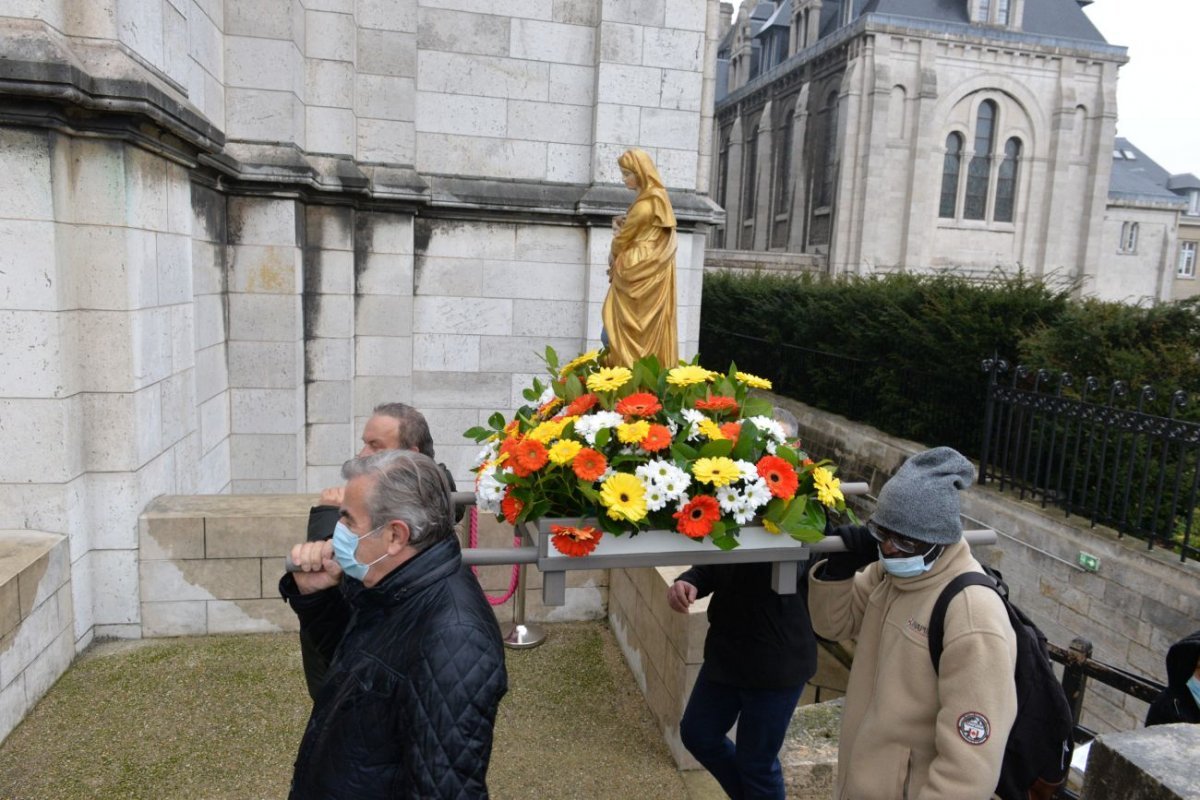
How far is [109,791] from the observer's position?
358 cm

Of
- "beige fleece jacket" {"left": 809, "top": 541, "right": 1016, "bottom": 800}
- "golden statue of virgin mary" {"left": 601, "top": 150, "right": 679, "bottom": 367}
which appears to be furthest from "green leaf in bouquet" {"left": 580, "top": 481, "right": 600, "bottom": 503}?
"golden statue of virgin mary" {"left": 601, "top": 150, "right": 679, "bottom": 367}

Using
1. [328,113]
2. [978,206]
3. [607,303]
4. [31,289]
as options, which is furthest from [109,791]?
[978,206]

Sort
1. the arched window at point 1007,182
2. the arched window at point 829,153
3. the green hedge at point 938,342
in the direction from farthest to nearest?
1. the arched window at point 1007,182
2. the arched window at point 829,153
3. the green hedge at point 938,342

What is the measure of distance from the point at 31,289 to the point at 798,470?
3.77 meters

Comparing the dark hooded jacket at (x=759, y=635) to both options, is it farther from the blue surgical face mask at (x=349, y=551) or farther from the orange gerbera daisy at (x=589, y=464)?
the blue surgical face mask at (x=349, y=551)

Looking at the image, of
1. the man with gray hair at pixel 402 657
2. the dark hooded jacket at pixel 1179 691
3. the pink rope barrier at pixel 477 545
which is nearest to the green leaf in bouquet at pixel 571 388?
A: the man with gray hair at pixel 402 657

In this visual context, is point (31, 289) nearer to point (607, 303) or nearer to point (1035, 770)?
point (607, 303)

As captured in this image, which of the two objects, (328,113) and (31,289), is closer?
(31,289)

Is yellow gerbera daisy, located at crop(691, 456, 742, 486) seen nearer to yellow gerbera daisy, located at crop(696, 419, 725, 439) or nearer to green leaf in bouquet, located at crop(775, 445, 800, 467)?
yellow gerbera daisy, located at crop(696, 419, 725, 439)

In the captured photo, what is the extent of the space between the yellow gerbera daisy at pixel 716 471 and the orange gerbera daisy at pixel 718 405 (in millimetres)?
351

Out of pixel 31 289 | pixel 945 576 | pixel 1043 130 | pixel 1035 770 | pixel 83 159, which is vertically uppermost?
pixel 1043 130

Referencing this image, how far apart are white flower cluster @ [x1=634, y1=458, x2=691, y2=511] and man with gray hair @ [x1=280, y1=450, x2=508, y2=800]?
540 millimetres

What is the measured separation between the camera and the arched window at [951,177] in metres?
36.6

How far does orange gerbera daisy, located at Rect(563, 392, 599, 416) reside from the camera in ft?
9.25
